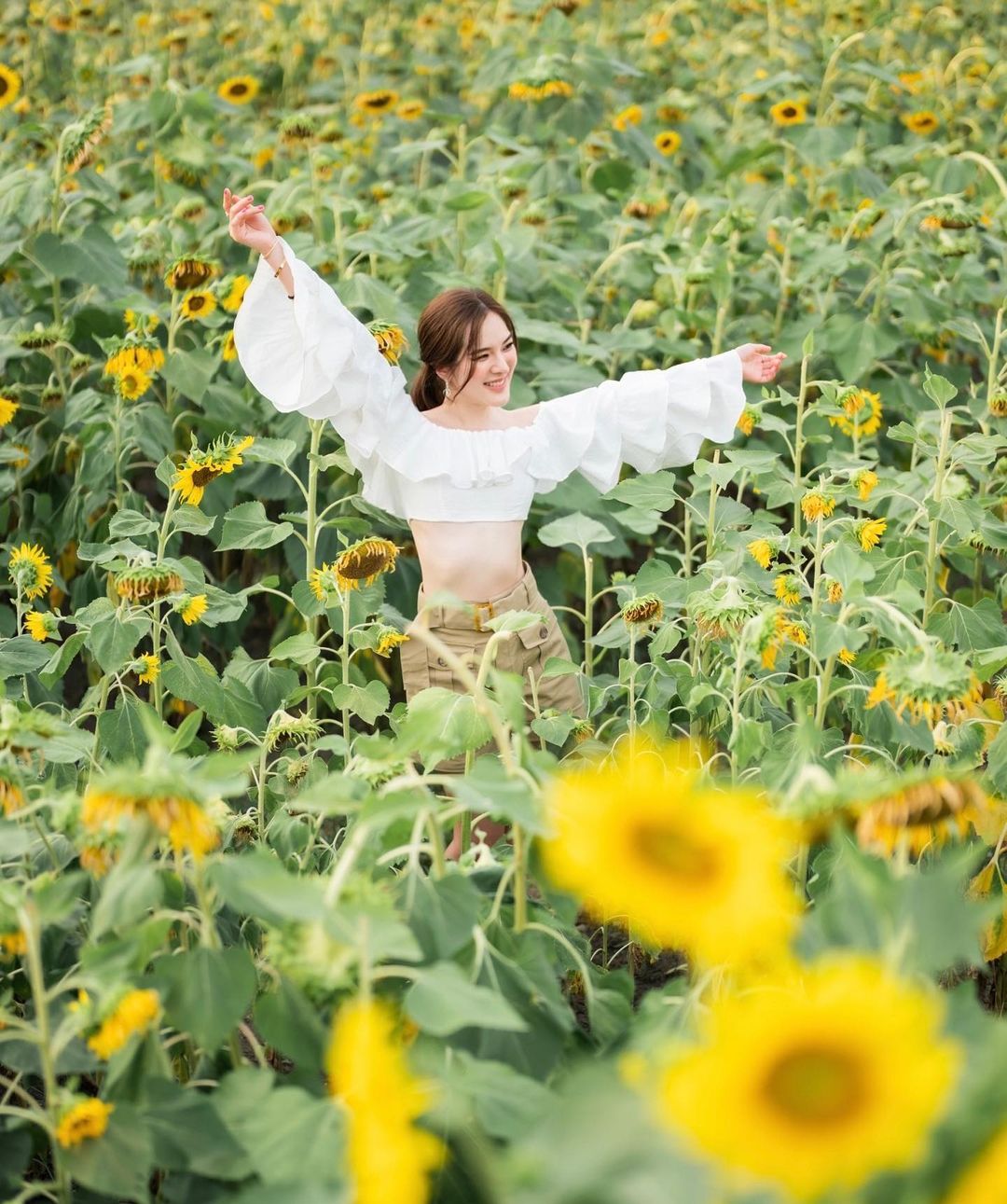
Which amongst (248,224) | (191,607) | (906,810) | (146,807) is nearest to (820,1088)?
(906,810)

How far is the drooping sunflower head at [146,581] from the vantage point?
1.49 meters

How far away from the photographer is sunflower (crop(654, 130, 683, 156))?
3.56 m

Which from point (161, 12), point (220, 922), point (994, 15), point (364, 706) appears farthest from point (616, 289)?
point (994, 15)

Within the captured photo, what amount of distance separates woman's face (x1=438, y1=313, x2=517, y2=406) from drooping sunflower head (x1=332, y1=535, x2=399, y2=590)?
0.84ft

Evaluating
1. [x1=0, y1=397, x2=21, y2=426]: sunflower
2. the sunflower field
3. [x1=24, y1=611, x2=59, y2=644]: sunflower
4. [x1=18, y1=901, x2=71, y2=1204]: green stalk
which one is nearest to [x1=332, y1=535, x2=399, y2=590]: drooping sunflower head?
the sunflower field

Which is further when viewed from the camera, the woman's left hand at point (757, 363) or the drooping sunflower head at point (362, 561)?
the woman's left hand at point (757, 363)

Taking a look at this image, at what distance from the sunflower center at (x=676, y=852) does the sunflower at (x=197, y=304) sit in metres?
1.71

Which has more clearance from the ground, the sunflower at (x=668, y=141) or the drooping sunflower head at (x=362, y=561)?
the drooping sunflower head at (x=362, y=561)

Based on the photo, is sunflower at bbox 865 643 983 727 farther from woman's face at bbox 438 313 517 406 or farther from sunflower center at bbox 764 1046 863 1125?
woman's face at bbox 438 313 517 406

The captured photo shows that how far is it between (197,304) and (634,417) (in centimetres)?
75

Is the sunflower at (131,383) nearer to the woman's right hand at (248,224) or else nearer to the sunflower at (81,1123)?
the woman's right hand at (248,224)

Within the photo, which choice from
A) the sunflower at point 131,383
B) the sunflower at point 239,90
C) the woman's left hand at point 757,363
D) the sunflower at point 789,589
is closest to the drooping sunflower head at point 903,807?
the sunflower at point 789,589

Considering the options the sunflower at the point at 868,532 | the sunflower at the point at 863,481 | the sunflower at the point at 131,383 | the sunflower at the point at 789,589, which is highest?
the sunflower at the point at 863,481

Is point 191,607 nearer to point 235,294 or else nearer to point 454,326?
point 454,326
